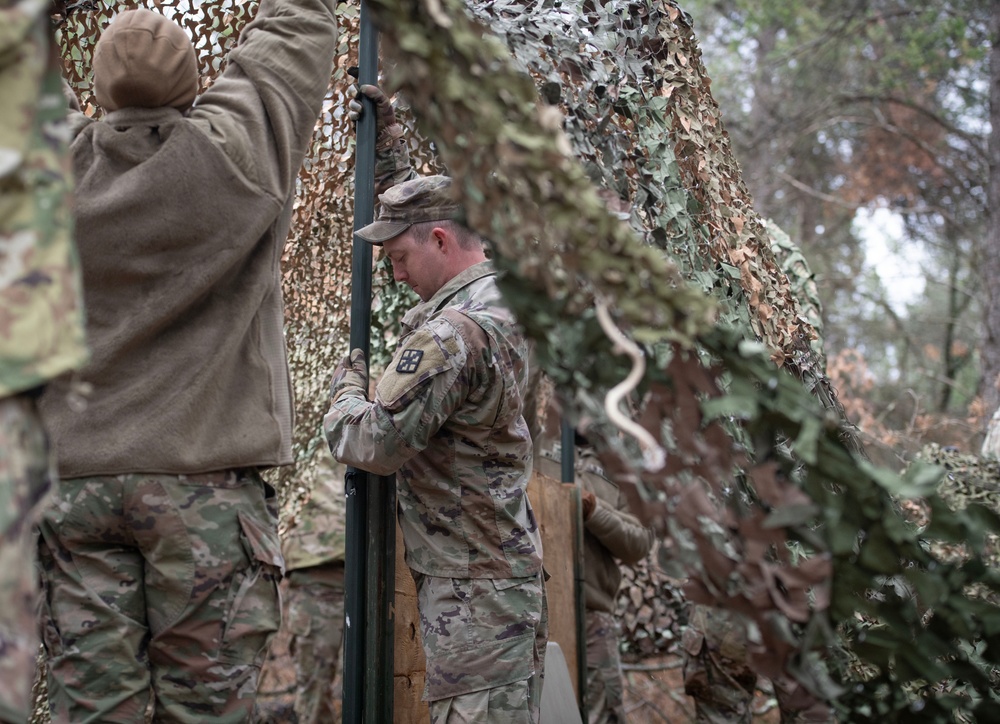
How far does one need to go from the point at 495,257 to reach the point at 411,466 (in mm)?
1380

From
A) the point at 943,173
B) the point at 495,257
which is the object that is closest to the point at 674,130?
the point at 495,257

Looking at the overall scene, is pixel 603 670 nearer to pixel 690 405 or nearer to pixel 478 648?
pixel 478 648

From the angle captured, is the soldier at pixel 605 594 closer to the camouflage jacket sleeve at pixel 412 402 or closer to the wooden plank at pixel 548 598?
the wooden plank at pixel 548 598

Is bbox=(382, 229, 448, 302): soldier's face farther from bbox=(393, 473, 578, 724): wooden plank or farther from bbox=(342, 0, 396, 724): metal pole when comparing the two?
bbox=(393, 473, 578, 724): wooden plank

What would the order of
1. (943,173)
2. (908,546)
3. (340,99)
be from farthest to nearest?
(943,173), (340,99), (908,546)

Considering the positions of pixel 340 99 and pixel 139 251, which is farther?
pixel 340 99

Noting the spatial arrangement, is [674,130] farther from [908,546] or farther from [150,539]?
[150,539]

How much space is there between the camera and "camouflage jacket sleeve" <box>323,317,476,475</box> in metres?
2.78

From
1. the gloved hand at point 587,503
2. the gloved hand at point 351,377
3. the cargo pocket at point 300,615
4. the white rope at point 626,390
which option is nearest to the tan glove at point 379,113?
the gloved hand at point 351,377

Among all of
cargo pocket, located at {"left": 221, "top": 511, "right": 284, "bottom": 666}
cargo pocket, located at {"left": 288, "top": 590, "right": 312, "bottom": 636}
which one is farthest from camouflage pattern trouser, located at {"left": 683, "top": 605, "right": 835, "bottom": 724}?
cargo pocket, located at {"left": 221, "top": 511, "right": 284, "bottom": 666}

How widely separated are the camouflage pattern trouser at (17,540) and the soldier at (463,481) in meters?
1.51

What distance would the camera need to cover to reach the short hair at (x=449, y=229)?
A: 3107mm

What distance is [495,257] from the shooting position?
5.53 ft

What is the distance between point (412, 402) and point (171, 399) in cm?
62
